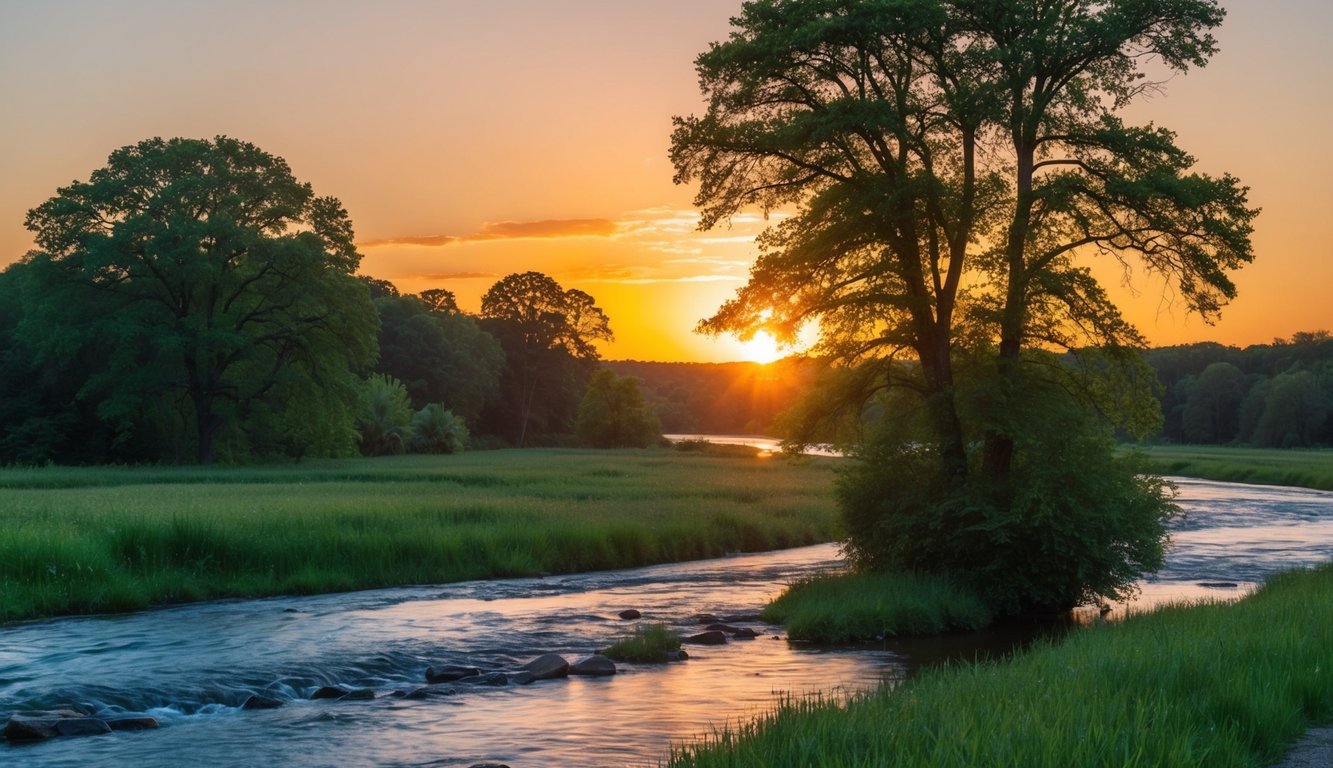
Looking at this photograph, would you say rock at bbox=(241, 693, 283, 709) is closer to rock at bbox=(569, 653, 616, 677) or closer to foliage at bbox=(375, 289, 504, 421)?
rock at bbox=(569, 653, 616, 677)

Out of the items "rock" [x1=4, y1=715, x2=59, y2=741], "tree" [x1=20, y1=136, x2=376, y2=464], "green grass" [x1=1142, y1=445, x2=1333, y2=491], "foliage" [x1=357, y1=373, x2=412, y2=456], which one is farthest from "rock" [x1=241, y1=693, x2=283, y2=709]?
"foliage" [x1=357, y1=373, x2=412, y2=456]

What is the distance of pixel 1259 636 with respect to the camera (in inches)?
514

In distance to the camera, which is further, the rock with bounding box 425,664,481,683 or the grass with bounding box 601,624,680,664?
the grass with bounding box 601,624,680,664

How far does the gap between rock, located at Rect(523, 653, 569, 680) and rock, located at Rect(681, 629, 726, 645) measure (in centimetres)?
317

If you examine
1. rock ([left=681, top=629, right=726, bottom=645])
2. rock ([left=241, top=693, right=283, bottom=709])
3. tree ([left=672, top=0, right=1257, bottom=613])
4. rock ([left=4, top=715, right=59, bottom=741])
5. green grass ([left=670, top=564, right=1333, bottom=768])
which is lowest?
rock ([left=681, top=629, right=726, bottom=645])

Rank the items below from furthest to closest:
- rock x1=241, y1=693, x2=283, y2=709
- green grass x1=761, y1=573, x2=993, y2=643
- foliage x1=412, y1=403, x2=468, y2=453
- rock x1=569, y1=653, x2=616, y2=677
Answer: foliage x1=412, y1=403, x2=468, y2=453, green grass x1=761, y1=573, x2=993, y2=643, rock x1=569, y1=653, x2=616, y2=677, rock x1=241, y1=693, x2=283, y2=709

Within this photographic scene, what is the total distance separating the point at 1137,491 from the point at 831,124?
971 cm

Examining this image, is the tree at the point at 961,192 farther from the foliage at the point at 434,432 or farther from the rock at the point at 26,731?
the foliage at the point at 434,432

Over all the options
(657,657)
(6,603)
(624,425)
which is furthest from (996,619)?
(624,425)

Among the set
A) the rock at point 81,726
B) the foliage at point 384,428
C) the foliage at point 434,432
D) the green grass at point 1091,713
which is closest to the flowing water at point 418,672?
the rock at point 81,726

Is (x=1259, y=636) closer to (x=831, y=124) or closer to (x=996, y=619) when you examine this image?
(x=996, y=619)

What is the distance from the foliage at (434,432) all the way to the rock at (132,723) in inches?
3213

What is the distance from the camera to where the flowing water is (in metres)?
13.0

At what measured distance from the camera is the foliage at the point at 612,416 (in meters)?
114
